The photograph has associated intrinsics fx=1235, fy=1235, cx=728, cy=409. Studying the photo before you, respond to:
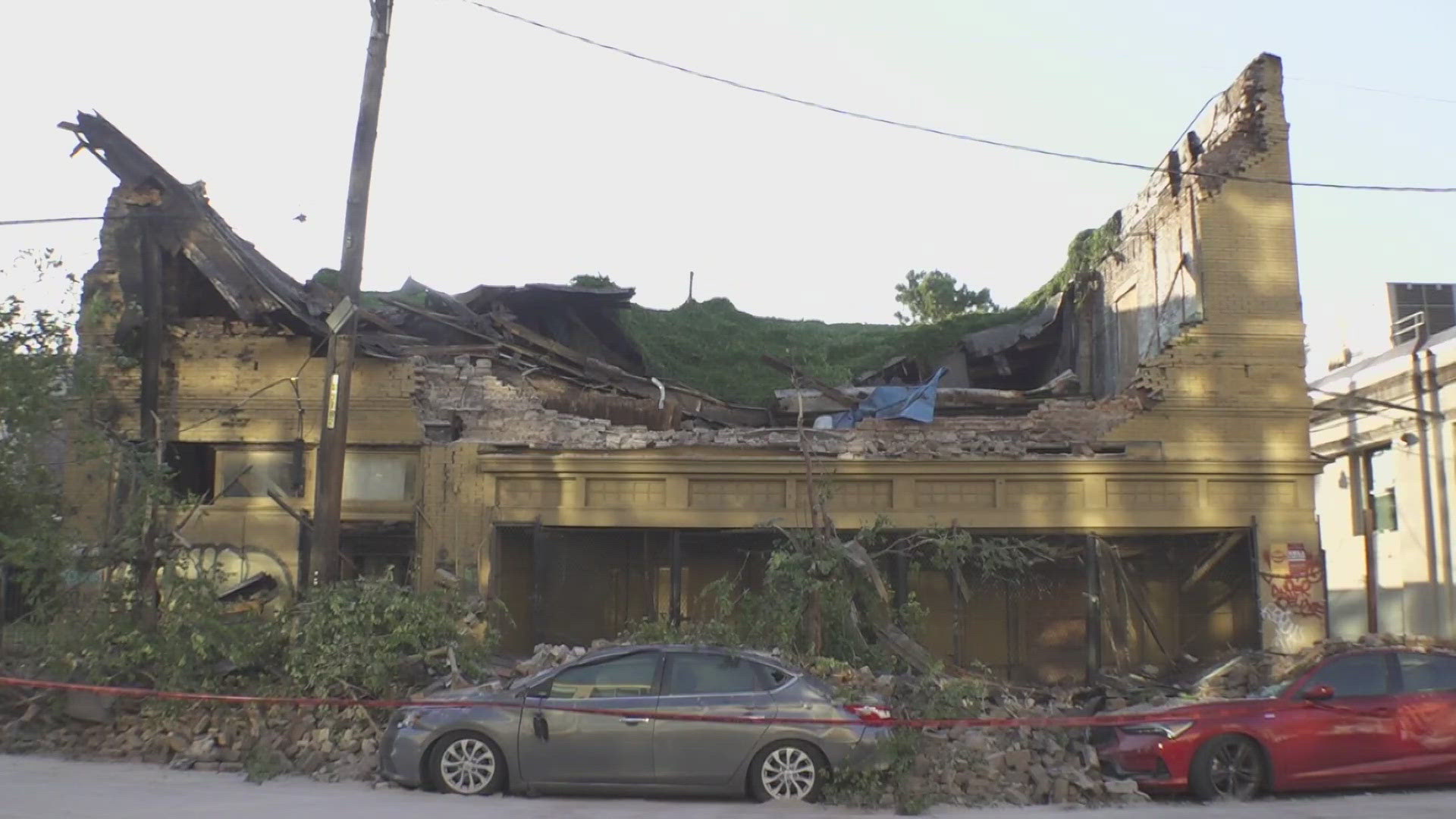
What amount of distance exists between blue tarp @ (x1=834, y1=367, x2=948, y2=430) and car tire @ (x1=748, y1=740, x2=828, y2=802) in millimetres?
7758

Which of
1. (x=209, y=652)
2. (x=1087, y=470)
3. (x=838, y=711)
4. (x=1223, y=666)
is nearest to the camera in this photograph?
(x=838, y=711)

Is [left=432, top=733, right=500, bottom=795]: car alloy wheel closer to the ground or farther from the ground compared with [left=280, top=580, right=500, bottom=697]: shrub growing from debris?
closer to the ground

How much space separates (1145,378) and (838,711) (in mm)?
8518

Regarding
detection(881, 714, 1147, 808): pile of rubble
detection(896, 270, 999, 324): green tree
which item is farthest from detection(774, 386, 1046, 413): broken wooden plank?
detection(896, 270, 999, 324): green tree

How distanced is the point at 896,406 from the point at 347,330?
7.45 meters

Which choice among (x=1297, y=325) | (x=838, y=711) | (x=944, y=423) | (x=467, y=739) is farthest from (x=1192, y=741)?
(x=1297, y=325)

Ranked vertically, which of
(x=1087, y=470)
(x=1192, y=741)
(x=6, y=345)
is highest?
(x=6, y=345)

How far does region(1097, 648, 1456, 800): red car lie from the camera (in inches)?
391

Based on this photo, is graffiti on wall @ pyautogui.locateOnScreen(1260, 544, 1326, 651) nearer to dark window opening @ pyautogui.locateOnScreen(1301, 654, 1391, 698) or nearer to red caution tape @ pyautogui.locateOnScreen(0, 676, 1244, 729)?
dark window opening @ pyautogui.locateOnScreen(1301, 654, 1391, 698)

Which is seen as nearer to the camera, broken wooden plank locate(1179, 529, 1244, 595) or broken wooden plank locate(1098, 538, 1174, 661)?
broken wooden plank locate(1179, 529, 1244, 595)

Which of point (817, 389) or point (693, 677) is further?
point (817, 389)

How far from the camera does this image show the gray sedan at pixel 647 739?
943 centimetres

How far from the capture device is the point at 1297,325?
16.2 metres

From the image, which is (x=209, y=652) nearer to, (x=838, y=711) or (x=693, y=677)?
(x=693, y=677)
